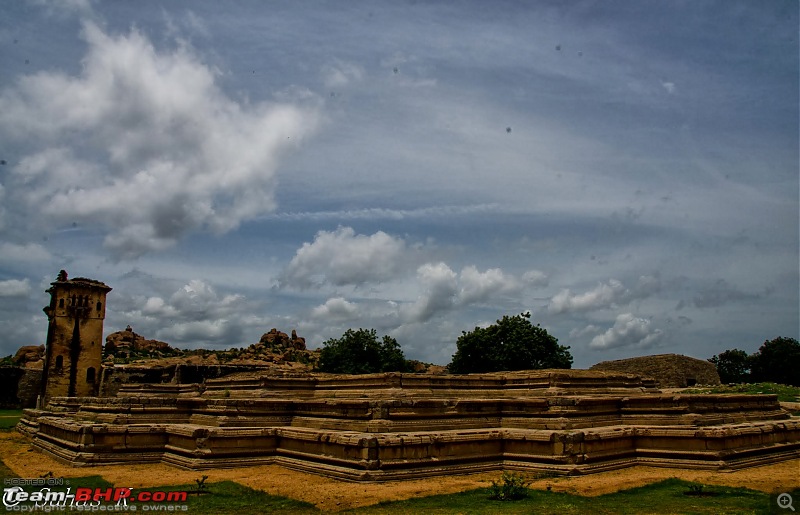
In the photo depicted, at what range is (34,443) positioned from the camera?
19.6m

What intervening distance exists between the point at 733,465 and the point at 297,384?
12553 mm

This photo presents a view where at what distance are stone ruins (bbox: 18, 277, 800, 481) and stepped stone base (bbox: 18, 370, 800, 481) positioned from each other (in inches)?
1.2

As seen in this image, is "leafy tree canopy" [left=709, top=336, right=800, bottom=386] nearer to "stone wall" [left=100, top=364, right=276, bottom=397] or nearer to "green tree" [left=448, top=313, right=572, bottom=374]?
"green tree" [left=448, top=313, right=572, bottom=374]

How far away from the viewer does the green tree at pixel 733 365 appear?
209ft

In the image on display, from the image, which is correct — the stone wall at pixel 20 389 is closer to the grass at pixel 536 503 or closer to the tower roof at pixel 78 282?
the tower roof at pixel 78 282

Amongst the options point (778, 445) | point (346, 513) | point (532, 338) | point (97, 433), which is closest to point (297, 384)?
point (97, 433)

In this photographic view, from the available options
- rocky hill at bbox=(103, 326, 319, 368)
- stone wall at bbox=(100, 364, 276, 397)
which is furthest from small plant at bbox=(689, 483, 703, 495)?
rocky hill at bbox=(103, 326, 319, 368)

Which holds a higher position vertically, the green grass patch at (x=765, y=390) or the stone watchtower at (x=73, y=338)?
the stone watchtower at (x=73, y=338)

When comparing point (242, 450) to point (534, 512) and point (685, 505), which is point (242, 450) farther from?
point (685, 505)

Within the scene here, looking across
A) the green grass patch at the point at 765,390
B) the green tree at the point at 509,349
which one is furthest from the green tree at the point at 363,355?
the green grass patch at the point at 765,390

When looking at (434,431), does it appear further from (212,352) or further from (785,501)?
(212,352)

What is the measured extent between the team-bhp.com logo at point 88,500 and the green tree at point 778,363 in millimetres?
60561

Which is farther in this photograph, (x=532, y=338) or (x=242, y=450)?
(x=532, y=338)

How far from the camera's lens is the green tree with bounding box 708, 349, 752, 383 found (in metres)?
63.6
